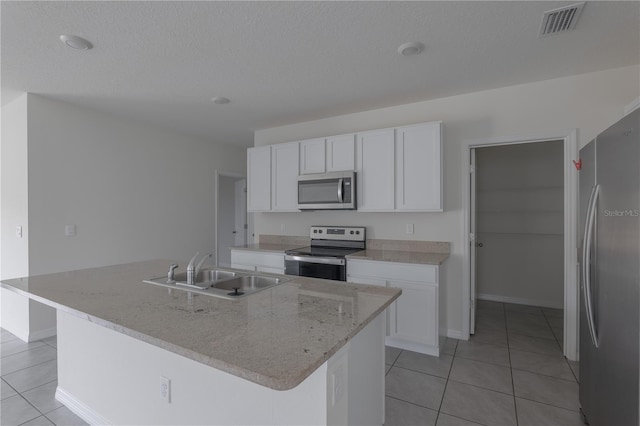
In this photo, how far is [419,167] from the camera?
3.10 metres

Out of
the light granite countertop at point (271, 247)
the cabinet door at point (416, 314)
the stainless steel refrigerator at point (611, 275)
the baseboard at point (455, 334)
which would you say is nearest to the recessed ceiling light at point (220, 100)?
the light granite countertop at point (271, 247)

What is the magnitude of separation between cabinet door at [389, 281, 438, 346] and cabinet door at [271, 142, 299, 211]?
1.68 m

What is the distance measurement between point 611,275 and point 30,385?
153 inches

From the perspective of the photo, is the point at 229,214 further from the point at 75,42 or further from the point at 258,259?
the point at 75,42

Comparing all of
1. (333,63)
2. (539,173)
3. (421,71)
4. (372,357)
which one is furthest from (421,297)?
(539,173)

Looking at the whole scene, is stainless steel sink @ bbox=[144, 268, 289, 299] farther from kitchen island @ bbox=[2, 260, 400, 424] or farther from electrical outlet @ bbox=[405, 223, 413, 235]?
electrical outlet @ bbox=[405, 223, 413, 235]

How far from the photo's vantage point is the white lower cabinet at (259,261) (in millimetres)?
3617

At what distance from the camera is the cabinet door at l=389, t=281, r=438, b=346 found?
277 centimetres

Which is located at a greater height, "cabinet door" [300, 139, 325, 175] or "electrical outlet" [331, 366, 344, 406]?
"cabinet door" [300, 139, 325, 175]

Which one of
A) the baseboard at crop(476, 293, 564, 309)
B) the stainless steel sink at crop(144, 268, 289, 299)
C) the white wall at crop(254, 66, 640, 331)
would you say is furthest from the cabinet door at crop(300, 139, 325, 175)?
the baseboard at crop(476, 293, 564, 309)

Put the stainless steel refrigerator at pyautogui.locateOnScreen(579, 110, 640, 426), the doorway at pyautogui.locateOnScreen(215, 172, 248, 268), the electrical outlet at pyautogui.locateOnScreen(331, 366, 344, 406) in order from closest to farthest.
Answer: the electrical outlet at pyautogui.locateOnScreen(331, 366, 344, 406)
the stainless steel refrigerator at pyautogui.locateOnScreen(579, 110, 640, 426)
the doorway at pyautogui.locateOnScreen(215, 172, 248, 268)

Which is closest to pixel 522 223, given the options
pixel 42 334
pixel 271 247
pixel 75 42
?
pixel 271 247

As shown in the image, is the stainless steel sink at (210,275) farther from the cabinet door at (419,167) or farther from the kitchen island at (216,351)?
the cabinet door at (419,167)

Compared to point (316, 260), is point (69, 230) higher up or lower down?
higher up
